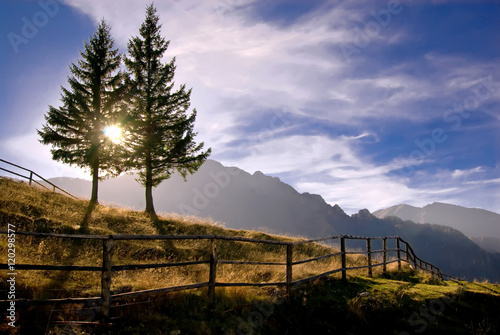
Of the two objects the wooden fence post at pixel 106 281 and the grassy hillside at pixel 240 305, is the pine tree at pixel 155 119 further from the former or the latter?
the wooden fence post at pixel 106 281

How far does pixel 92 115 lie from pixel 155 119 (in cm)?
410

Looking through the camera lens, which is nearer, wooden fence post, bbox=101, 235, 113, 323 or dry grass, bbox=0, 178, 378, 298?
wooden fence post, bbox=101, 235, 113, 323

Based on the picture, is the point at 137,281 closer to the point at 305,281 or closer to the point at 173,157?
the point at 305,281

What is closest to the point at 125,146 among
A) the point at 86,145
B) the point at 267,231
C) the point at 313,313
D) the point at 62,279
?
the point at 86,145

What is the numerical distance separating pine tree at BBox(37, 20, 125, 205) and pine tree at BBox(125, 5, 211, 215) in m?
1.28

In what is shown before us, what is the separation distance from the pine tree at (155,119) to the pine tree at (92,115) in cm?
128

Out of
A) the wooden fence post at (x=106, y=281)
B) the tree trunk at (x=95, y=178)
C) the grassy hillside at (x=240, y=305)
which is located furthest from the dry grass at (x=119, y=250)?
the wooden fence post at (x=106, y=281)

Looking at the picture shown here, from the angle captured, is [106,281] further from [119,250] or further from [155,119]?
[155,119]

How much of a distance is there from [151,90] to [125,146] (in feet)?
15.9

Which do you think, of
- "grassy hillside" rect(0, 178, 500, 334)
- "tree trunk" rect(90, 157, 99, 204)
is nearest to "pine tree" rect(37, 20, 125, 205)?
"tree trunk" rect(90, 157, 99, 204)

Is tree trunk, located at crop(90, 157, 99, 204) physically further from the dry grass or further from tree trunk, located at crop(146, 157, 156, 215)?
tree trunk, located at crop(146, 157, 156, 215)

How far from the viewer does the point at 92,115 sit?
63.3ft

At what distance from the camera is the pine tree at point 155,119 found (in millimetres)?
19828

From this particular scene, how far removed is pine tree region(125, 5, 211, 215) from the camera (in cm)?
1983
